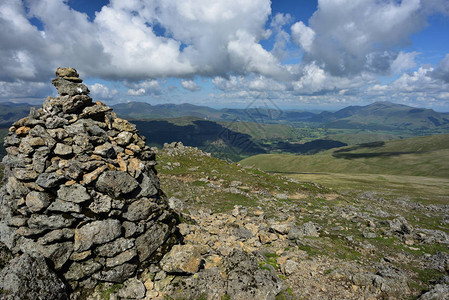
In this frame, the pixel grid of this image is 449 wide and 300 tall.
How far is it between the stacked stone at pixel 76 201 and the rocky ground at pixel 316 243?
370cm

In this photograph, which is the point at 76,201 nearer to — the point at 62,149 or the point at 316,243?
the point at 62,149

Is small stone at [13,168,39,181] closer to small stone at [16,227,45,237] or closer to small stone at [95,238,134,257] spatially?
small stone at [16,227,45,237]

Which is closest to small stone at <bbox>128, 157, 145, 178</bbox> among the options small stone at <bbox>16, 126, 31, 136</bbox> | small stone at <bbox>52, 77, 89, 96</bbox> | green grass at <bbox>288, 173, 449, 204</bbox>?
small stone at <bbox>52, 77, 89, 96</bbox>

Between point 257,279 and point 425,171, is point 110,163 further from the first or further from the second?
point 425,171

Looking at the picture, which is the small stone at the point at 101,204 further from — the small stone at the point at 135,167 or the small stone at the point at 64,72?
the small stone at the point at 64,72

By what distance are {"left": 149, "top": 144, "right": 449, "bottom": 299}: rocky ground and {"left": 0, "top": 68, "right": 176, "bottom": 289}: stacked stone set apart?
3698 millimetres

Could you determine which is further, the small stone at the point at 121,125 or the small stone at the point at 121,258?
the small stone at the point at 121,125

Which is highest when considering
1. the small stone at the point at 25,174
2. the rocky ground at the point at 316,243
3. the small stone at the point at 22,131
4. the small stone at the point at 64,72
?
the small stone at the point at 64,72

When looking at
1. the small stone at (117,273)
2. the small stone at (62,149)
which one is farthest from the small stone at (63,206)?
the small stone at (117,273)

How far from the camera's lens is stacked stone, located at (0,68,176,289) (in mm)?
12836

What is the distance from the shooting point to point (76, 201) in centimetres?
1324

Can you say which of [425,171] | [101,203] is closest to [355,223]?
[101,203]

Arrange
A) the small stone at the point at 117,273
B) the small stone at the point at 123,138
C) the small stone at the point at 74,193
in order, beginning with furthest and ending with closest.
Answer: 1. the small stone at the point at 123,138
2. the small stone at the point at 74,193
3. the small stone at the point at 117,273

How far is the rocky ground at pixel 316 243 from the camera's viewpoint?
15.9m
